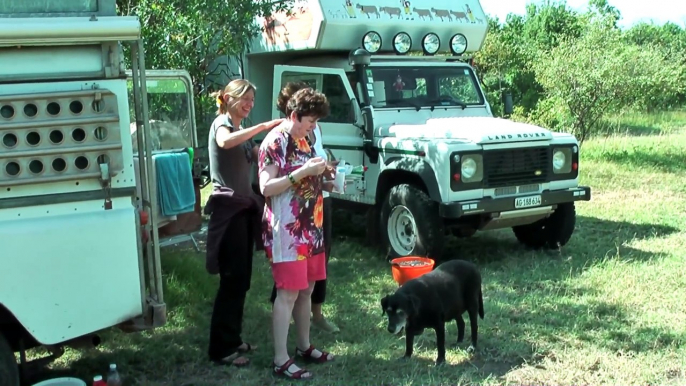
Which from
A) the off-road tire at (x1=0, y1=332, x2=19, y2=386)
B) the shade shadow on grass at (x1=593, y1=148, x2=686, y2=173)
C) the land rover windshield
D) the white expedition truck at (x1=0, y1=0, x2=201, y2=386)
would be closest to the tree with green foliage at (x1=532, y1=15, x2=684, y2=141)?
the shade shadow on grass at (x1=593, y1=148, x2=686, y2=173)

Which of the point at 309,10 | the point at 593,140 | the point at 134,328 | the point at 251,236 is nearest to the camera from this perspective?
the point at 134,328

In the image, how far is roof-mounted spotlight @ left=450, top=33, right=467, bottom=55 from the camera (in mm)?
7434

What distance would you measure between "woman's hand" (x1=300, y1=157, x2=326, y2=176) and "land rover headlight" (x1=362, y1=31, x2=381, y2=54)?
346 centimetres

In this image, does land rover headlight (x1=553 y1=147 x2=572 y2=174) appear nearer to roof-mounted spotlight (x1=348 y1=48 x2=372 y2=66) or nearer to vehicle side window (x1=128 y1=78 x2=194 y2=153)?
roof-mounted spotlight (x1=348 y1=48 x2=372 y2=66)

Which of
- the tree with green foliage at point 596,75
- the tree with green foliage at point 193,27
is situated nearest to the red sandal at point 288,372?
the tree with green foliage at point 193,27

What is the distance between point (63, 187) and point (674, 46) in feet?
89.2

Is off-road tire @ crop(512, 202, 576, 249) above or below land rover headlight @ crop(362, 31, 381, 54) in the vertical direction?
below

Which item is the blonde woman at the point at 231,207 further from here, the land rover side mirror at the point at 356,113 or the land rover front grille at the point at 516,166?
the land rover side mirror at the point at 356,113

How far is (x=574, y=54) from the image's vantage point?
13109 millimetres

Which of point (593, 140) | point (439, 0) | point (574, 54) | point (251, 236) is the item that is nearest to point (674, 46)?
point (593, 140)

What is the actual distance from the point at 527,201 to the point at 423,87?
1685mm

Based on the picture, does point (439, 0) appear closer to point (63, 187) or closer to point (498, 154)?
point (498, 154)

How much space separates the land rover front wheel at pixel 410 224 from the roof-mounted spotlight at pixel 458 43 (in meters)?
1.77

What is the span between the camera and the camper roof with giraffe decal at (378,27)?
22.5 feet
